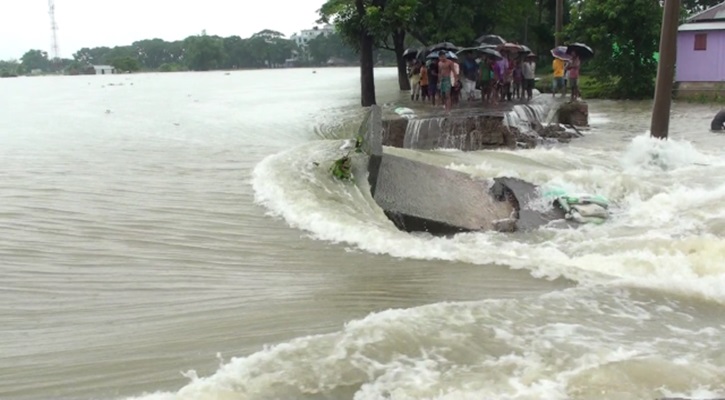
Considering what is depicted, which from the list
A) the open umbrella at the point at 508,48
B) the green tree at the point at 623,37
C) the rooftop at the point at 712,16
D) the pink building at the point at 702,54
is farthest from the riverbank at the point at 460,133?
the rooftop at the point at 712,16

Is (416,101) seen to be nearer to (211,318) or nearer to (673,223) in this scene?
(673,223)

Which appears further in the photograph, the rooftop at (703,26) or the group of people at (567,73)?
the rooftop at (703,26)

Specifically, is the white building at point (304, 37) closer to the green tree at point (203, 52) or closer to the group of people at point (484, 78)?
the green tree at point (203, 52)

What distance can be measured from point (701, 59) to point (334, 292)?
78.0 feet

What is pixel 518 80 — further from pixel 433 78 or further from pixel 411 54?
pixel 411 54

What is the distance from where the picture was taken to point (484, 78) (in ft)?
66.8

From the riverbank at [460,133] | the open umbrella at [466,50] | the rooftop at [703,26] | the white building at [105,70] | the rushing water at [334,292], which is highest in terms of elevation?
the white building at [105,70]

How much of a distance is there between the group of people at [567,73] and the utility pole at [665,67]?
22.3 ft

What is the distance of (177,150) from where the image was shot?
15.2 metres

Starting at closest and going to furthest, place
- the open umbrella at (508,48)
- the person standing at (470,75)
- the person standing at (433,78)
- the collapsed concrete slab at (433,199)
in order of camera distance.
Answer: the collapsed concrete slab at (433,199) → the person standing at (433,78) → the person standing at (470,75) → the open umbrella at (508,48)

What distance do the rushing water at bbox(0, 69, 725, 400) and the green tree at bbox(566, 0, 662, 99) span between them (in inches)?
586

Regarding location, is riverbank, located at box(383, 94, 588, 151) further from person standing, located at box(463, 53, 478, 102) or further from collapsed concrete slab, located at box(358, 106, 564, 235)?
person standing, located at box(463, 53, 478, 102)

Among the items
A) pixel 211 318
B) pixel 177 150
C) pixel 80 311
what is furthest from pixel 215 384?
pixel 177 150

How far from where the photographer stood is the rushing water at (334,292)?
4.33 m
